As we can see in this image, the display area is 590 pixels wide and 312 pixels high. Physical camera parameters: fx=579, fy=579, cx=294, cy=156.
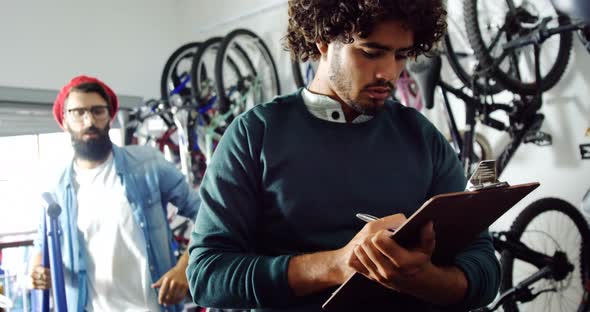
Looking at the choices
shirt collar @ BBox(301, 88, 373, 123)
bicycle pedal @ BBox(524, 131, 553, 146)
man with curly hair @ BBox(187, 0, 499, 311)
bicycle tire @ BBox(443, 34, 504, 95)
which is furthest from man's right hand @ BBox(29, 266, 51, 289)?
bicycle pedal @ BBox(524, 131, 553, 146)

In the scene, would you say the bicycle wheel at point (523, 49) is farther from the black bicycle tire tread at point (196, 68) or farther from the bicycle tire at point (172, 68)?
the bicycle tire at point (172, 68)

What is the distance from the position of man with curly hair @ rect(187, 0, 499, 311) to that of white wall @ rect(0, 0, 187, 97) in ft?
11.5

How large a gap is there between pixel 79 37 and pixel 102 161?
2.34m

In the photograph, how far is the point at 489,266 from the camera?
41.9 inches

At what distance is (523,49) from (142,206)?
1926 millimetres

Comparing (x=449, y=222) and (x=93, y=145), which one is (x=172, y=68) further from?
(x=449, y=222)

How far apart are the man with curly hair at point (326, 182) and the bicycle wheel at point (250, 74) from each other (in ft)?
9.72

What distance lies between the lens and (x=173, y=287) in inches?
78.6

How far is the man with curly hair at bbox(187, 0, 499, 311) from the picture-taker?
0.98 meters

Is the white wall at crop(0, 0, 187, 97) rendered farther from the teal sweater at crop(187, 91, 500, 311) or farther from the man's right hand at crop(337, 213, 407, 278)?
the man's right hand at crop(337, 213, 407, 278)

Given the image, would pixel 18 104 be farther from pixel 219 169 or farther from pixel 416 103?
pixel 219 169

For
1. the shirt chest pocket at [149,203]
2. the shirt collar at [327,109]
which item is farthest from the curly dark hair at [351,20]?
the shirt chest pocket at [149,203]

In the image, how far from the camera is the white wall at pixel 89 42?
13.4ft

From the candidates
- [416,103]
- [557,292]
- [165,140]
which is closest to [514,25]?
[416,103]
